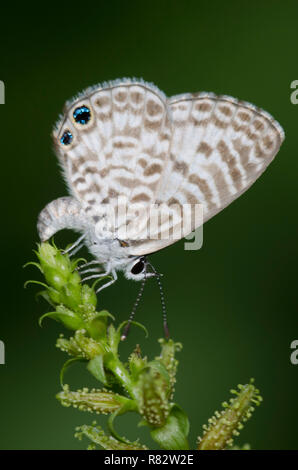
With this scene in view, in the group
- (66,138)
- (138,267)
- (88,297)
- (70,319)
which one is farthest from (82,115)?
(70,319)

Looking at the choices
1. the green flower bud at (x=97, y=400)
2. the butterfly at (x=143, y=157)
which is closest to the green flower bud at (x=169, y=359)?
the green flower bud at (x=97, y=400)

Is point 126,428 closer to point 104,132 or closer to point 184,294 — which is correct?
point 184,294

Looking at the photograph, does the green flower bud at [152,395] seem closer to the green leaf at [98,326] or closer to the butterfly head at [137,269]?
the green leaf at [98,326]

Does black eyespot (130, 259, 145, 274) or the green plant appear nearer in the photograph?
the green plant

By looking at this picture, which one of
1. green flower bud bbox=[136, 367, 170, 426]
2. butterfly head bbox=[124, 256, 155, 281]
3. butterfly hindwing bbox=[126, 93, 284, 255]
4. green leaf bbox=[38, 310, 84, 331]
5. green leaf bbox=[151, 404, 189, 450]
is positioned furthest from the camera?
butterfly head bbox=[124, 256, 155, 281]

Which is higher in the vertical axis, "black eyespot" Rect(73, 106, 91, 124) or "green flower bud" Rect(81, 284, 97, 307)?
"black eyespot" Rect(73, 106, 91, 124)

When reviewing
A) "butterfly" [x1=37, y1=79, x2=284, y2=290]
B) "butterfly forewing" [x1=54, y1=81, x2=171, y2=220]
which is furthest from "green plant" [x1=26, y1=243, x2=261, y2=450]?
"butterfly forewing" [x1=54, y1=81, x2=171, y2=220]

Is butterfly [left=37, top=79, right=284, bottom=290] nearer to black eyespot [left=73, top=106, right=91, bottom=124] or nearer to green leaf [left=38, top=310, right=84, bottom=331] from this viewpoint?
black eyespot [left=73, top=106, right=91, bottom=124]

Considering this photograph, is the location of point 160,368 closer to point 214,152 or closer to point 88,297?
point 88,297
